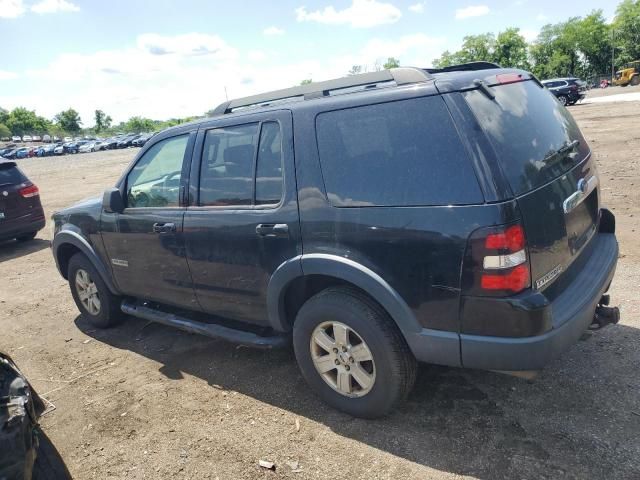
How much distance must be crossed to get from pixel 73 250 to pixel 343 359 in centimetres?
349

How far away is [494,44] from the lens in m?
73.2

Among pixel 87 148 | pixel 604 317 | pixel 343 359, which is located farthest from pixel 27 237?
pixel 87 148

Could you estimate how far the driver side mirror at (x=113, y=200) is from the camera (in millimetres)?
4121

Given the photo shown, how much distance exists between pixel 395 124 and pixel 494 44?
264ft

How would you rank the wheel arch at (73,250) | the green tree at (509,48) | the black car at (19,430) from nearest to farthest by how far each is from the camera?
the black car at (19,430), the wheel arch at (73,250), the green tree at (509,48)

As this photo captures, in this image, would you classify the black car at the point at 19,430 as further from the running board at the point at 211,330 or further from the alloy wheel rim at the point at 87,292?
the alloy wheel rim at the point at 87,292

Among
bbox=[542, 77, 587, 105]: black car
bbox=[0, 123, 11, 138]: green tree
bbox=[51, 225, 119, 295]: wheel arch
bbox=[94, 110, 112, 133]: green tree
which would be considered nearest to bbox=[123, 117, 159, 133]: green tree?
bbox=[94, 110, 112, 133]: green tree

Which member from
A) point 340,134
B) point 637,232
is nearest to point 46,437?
point 340,134

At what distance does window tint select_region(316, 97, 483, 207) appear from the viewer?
8.04 feet

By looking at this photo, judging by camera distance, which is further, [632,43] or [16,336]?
[632,43]

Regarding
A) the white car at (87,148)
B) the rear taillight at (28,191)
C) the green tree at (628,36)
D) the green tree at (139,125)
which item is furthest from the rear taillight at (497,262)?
the green tree at (139,125)

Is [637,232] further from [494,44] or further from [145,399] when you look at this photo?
[494,44]

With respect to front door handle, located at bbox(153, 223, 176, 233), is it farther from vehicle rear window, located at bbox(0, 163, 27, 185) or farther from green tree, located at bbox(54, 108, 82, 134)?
green tree, located at bbox(54, 108, 82, 134)

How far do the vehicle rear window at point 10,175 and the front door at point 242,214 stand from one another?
23.8ft
